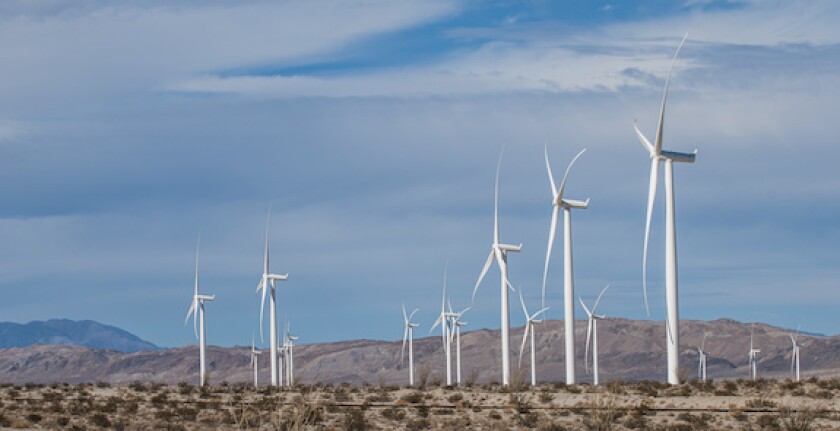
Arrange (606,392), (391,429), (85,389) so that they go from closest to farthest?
(391,429), (606,392), (85,389)

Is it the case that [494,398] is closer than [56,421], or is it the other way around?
[56,421]

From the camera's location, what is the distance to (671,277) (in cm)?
5347

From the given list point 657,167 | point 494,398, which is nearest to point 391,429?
point 494,398

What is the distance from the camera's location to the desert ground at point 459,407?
42.5 metres

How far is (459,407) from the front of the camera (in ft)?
157

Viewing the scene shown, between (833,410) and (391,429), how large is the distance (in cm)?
1486

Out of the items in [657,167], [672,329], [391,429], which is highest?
[657,167]

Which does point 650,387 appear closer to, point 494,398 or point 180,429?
point 494,398

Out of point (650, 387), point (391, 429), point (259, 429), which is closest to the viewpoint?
point (259, 429)

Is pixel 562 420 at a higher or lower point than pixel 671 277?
lower

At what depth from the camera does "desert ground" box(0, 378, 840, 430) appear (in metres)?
42.5

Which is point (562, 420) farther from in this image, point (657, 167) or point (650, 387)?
point (657, 167)

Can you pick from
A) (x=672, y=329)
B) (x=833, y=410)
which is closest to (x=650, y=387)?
(x=672, y=329)

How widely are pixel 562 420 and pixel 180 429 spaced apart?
1246 centimetres
